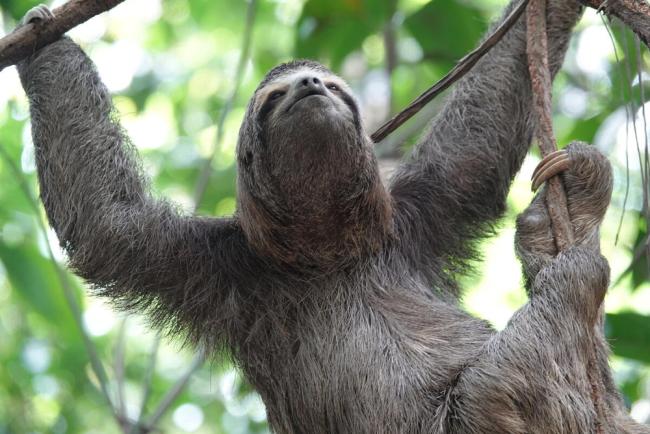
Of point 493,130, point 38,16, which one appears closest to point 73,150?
point 38,16

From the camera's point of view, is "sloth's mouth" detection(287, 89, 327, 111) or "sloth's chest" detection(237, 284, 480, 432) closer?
"sloth's chest" detection(237, 284, 480, 432)

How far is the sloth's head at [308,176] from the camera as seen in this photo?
8.50 m

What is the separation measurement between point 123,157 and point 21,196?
4.50 m

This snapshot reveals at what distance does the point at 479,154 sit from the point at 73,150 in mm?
4339

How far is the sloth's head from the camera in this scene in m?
8.50

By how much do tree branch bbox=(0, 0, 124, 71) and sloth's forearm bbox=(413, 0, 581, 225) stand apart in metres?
4.04

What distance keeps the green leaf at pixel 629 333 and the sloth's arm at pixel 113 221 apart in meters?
4.10

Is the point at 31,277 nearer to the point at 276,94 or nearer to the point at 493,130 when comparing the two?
the point at 276,94

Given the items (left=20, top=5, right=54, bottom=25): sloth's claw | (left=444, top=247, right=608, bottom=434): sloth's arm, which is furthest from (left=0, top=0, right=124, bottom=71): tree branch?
(left=444, top=247, right=608, bottom=434): sloth's arm

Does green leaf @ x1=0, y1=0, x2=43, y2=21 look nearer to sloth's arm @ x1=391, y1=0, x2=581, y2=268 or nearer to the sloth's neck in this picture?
the sloth's neck

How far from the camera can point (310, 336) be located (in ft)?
28.3

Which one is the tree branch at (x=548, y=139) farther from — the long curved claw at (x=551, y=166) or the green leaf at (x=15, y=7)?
the green leaf at (x=15, y=7)

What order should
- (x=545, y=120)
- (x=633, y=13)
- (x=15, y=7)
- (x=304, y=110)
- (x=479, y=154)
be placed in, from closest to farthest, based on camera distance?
(x=633, y=13) → (x=545, y=120) → (x=304, y=110) → (x=479, y=154) → (x=15, y=7)

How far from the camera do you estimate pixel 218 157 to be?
1795cm
